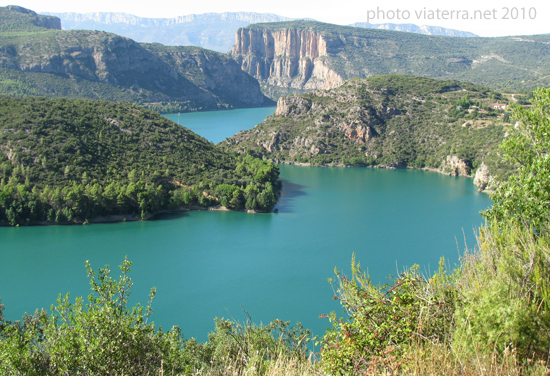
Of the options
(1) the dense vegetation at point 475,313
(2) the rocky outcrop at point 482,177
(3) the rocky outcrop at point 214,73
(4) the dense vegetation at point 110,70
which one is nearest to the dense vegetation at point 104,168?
(2) the rocky outcrop at point 482,177

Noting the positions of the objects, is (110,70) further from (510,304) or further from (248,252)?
(510,304)

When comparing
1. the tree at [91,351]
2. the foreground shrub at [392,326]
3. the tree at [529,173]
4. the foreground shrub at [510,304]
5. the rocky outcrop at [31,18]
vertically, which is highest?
the rocky outcrop at [31,18]

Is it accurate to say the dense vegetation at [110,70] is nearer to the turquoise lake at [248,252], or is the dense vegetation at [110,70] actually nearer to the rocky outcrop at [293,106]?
the rocky outcrop at [293,106]

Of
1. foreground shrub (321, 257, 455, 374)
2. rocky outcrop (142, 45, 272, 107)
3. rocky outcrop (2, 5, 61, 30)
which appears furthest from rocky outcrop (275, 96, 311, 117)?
rocky outcrop (2, 5, 61, 30)

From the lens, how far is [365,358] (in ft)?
18.1

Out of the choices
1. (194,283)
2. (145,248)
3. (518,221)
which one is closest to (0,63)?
(145,248)

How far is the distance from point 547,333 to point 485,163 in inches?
Result: 1915

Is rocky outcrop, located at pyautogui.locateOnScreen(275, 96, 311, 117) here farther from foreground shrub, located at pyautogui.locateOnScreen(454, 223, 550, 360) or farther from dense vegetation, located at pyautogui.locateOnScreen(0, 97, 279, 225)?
foreground shrub, located at pyautogui.locateOnScreen(454, 223, 550, 360)

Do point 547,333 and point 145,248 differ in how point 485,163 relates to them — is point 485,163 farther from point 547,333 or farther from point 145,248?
point 547,333

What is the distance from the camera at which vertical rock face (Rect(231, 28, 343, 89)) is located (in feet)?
556

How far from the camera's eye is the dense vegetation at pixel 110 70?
107 meters

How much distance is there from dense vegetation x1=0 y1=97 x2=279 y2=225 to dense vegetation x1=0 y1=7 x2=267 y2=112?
208 feet

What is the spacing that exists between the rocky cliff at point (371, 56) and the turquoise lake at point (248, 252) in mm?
67191

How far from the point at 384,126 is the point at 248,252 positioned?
144ft
